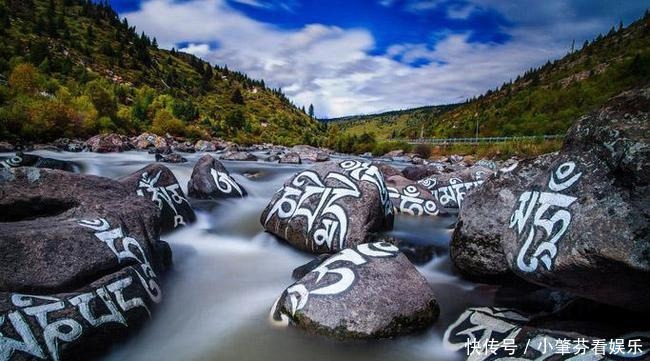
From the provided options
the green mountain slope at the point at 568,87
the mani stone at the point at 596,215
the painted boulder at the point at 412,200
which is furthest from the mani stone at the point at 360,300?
the green mountain slope at the point at 568,87

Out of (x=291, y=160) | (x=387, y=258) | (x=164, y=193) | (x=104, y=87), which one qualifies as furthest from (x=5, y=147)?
(x=104, y=87)

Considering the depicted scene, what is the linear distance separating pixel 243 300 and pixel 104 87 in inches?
2745

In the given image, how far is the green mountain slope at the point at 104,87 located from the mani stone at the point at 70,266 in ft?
81.9

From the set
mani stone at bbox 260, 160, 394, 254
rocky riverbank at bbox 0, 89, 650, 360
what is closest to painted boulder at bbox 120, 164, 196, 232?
rocky riverbank at bbox 0, 89, 650, 360

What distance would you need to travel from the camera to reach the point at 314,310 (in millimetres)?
4723

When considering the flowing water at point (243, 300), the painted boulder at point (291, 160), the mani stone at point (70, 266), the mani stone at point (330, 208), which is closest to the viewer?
the mani stone at point (70, 266)

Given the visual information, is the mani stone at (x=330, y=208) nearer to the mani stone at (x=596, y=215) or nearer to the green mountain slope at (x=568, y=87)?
the mani stone at (x=596, y=215)

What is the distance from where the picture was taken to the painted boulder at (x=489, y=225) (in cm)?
625

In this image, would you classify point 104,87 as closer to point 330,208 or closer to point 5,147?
point 5,147

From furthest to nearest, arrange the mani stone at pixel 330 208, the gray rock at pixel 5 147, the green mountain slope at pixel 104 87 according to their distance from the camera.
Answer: the green mountain slope at pixel 104 87
the gray rock at pixel 5 147
the mani stone at pixel 330 208

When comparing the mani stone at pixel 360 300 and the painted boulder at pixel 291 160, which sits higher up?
the painted boulder at pixel 291 160

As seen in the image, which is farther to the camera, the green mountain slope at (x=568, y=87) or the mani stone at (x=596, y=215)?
the green mountain slope at (x=568, y=87)

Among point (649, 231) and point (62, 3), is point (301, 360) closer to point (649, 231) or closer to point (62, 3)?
point (649, 231)

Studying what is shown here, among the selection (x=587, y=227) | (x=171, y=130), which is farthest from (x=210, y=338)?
(x=171, y=130)
